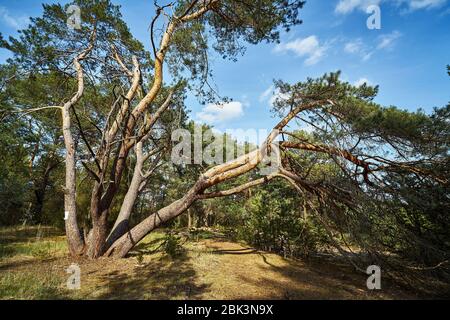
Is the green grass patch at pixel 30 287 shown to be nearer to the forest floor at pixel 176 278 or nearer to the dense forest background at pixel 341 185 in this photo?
the forest floor at pixel 176 278

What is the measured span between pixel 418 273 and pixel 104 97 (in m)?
10.9

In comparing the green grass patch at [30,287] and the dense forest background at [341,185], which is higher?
the dense forest background at [341,185]

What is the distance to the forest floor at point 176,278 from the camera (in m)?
4.32

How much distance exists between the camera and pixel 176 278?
5297 mm

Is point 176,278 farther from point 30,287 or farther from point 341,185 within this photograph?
point 341,185

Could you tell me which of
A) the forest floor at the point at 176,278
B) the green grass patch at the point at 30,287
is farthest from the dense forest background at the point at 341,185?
the green grass patch at the point at 30,287

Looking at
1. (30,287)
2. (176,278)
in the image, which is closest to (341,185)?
(176,278)

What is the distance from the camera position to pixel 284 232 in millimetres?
8438

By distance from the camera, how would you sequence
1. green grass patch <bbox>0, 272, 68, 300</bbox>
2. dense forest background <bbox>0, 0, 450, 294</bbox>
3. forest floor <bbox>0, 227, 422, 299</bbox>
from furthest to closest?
1. dense forest background <bbox>0, 0, 450, 294</bbox>
2. forest floor <bbox>0, 227, 422, 299</bbox>
3. green grass patch <bbox>0, 272, 68, 300</bbox>

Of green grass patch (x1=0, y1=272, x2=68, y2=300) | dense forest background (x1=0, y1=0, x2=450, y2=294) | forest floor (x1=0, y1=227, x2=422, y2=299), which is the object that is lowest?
forest floor (x1=0, y1=227, x2=422, y2=299)

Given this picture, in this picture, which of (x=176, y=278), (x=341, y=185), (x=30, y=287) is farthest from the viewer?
(x=341, y=185)

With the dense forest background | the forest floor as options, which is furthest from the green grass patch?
the dense forest background

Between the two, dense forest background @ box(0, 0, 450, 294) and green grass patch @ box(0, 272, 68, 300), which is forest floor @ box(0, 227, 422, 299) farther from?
dense forest background @ box(0, 0, 450, 294)

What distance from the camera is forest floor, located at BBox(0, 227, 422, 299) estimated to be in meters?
4.32
